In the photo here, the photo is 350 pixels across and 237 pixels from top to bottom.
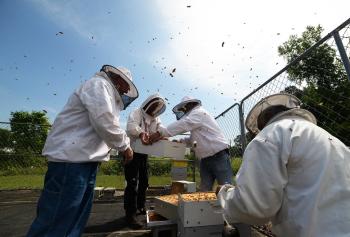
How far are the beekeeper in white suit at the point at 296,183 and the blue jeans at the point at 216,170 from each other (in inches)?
108

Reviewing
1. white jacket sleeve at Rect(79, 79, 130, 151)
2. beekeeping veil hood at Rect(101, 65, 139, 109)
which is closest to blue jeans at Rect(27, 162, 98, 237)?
white jacket sleeve at Rect(79, 79, 130, 151)

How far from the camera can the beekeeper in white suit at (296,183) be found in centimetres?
160

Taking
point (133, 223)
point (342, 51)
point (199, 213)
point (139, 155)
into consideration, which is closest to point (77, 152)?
point (199, 213)

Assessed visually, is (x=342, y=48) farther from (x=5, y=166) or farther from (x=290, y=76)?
(x=5, y=166)

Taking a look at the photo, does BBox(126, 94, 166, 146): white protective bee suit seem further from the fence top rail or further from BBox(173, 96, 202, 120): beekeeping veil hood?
the fence top rail

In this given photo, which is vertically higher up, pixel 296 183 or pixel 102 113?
pixel 102 113

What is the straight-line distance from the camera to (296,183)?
1695 mm

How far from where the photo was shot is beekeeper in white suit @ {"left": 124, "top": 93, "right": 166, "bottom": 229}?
473cm

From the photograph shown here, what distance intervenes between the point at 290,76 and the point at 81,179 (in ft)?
9.78

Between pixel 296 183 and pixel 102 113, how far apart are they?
196cm

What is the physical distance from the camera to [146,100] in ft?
16.9

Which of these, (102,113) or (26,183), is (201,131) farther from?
(26,183)

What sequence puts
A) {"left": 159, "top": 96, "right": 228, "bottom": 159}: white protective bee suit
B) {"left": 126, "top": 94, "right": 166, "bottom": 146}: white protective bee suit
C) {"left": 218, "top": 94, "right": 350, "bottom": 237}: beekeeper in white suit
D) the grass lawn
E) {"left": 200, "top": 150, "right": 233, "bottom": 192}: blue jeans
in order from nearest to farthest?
1. {"left": 218, "top": 94, "right": 350, "bottom": 237}: beekeeper in white suit
2. {"left": 200, "top": 150, "right": 233, "bottom": 192}: blue jeans
3. {"left": 159, "top": 96, "right": 228, "bottom": 159}: white protective bee suit
4. {"left": 126, "top": 94, "right": 166, "bottom": 146}: white protective bee suit
5. the grass lawn

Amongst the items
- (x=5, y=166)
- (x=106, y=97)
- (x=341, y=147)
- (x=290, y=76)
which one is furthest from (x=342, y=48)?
(x=5, y=166)
